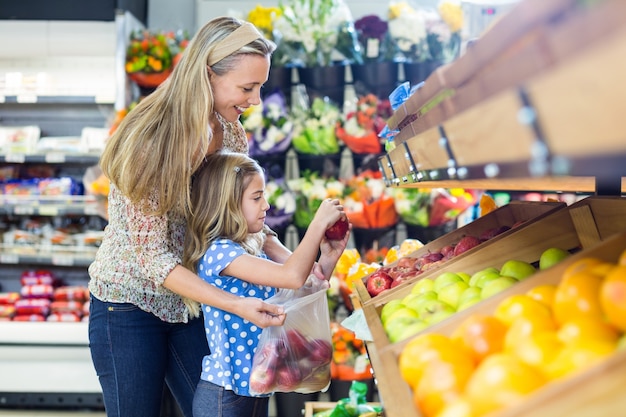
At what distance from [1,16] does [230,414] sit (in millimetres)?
4112

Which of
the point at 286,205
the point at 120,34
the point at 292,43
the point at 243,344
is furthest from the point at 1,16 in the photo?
Result: the point at 243,344

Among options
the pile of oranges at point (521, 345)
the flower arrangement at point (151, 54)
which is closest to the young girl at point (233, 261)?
the pile of oranges at point (521, 345)

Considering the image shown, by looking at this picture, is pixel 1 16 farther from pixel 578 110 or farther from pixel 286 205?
pixel 578 110

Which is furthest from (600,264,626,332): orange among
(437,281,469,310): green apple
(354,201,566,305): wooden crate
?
(354,201,566,305): wooden crate

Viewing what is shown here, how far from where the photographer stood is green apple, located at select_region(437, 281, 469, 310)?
144cm

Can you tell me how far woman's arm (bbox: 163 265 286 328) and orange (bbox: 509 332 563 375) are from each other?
47.5 inches

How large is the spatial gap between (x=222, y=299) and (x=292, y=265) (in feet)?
0.72

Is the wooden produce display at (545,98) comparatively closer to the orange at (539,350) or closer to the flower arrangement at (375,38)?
the orange at (539,350)

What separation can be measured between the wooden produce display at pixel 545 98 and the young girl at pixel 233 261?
1105mm

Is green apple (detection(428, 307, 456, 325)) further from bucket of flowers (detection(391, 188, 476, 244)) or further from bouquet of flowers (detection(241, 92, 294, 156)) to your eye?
bouquet of flowers (detection(241, 92, 294, 156))

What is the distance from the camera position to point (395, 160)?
1821 millimetres

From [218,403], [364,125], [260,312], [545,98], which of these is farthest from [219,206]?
[364,125]

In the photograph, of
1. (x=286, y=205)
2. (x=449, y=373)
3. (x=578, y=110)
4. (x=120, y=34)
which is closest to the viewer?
(x=578, y=110)

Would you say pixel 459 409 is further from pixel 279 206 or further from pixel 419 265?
pixel 279 206
